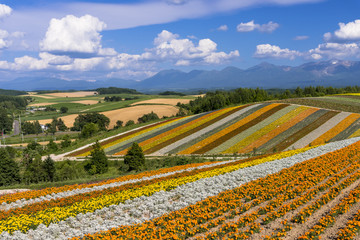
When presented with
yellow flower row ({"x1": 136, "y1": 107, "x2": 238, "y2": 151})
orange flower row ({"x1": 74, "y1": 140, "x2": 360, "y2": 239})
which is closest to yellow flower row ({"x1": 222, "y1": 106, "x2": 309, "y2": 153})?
yellow flower row ({"x1": 136, "y1": 107, "x2": 238, "y2": 151})

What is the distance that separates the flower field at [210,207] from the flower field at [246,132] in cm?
2566

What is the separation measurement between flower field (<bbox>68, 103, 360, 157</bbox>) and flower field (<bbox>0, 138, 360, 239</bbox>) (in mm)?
25657

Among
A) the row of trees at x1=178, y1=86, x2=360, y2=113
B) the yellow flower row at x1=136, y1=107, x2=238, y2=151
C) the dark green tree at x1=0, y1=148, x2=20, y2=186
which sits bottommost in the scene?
the dark green tree at x1=0, y1=148, x2=20, y2=186

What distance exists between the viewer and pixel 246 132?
5462cm

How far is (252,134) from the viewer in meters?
53.0

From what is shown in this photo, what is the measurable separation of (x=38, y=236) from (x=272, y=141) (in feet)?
138

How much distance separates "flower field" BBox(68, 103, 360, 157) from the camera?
47.2m

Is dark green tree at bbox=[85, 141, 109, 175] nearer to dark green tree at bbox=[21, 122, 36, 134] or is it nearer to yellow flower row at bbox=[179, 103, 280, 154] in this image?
yellow flower row at bbox=[179, 103, 280, 154]

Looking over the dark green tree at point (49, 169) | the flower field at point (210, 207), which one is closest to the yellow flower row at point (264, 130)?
the flower field at point (210, 207)

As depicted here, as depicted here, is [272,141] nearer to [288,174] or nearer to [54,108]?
[288,174]

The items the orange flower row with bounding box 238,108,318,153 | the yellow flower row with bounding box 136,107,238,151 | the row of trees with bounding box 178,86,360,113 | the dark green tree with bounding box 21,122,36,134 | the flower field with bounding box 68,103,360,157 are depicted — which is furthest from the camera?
the dark green tree with bounding box 21,122,36,134

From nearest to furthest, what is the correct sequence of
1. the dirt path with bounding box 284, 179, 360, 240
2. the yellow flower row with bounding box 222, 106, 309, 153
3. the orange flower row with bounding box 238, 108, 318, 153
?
the dirt path with bounding box 284, 179, 360, 240
the orange flower row with bounding box 238, 108, 318, 153
the yellow flower row with bounding box 222, 106, 309, 153


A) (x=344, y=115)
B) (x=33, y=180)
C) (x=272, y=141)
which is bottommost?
(x=33, y=180)

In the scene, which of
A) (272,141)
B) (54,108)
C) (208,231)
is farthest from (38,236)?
(54,108)
